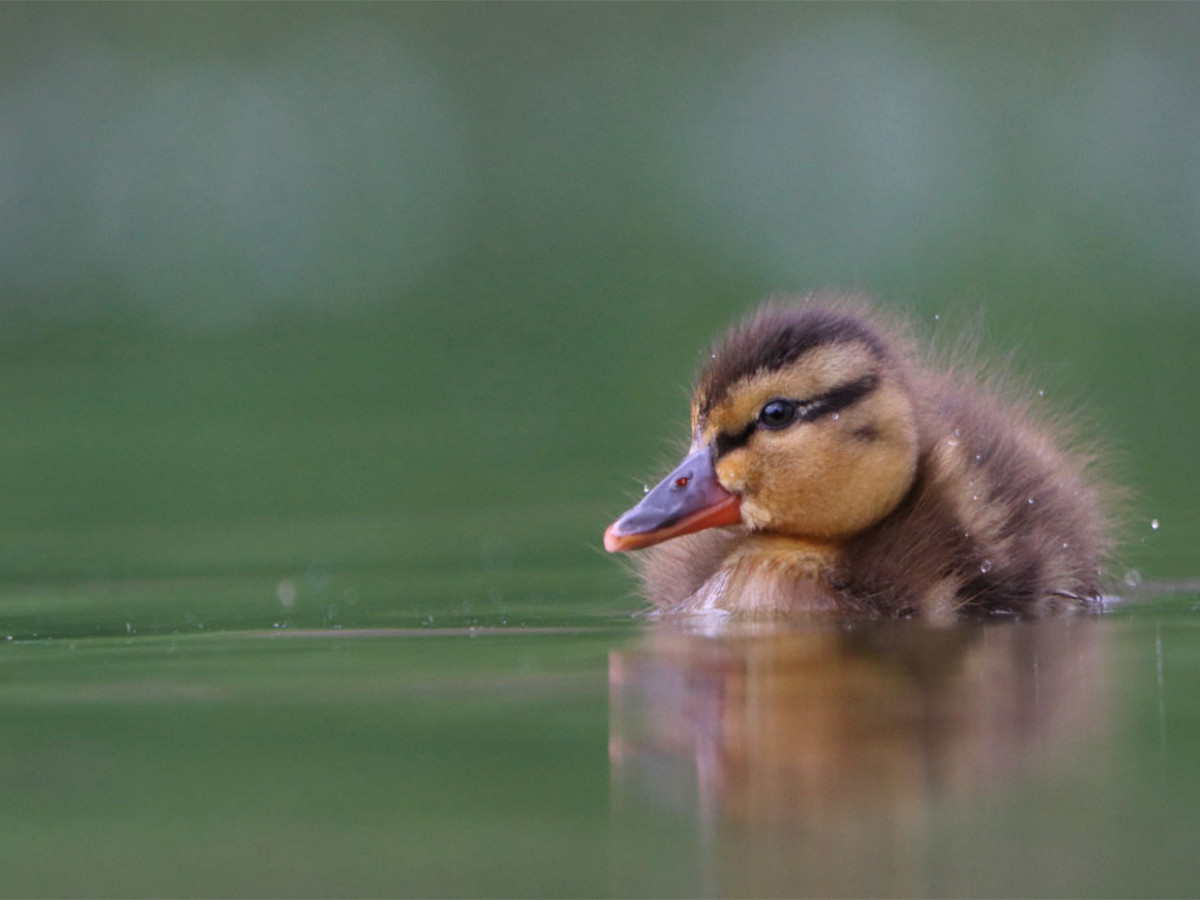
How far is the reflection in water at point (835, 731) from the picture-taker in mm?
2193

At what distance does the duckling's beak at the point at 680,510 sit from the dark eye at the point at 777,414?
136mm

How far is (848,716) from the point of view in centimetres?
298

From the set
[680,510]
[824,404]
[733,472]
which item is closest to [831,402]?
[824,404]

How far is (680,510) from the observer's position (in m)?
4.49

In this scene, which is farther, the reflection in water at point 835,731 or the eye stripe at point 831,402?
the eye stripe at point 831,402

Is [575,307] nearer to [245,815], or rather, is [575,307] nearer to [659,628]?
[659,628]

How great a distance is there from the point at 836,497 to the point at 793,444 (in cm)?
14

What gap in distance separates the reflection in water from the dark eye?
1.77 ft

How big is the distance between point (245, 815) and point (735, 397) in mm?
2161

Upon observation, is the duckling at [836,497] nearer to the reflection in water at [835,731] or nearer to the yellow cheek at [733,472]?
the yellow cheek at [733,472]

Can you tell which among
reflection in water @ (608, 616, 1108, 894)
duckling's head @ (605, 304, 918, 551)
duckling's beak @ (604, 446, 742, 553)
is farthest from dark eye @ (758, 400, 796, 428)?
reflection in water @ (608, 616, 1108, 894)

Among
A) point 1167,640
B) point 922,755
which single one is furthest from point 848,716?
point 1167,640

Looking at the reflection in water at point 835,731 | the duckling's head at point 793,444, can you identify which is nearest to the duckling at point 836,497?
the duckling's head at point 793,444

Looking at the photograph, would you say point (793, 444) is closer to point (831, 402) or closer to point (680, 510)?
point (831, 402)
